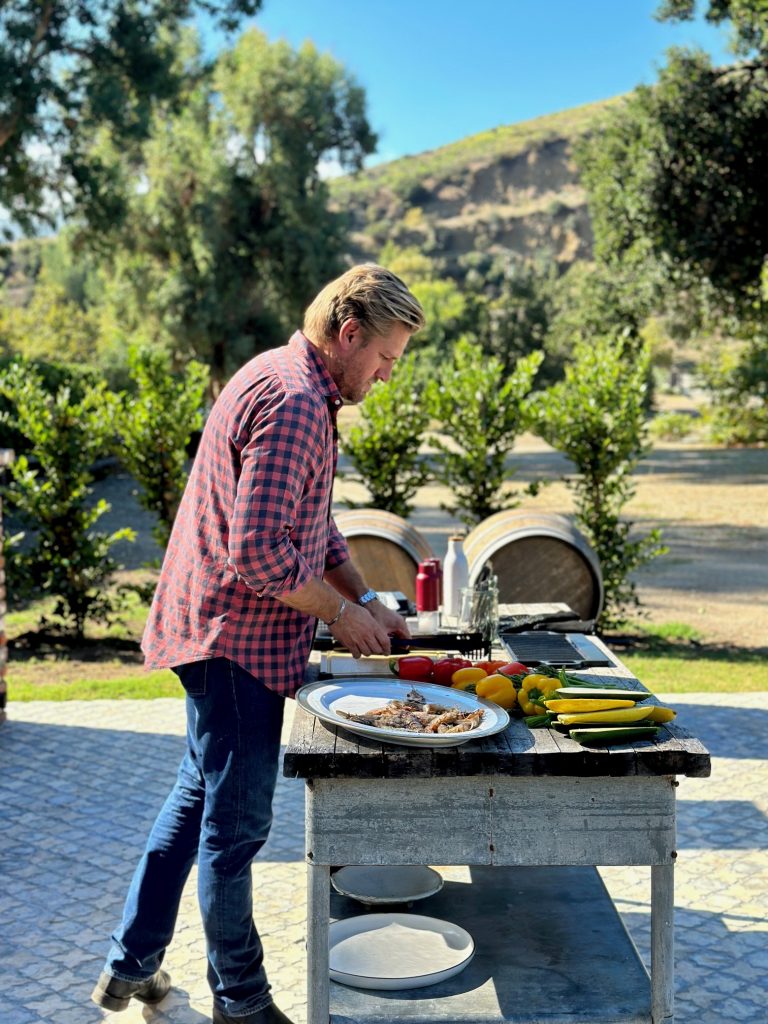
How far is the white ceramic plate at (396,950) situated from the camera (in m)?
3.01

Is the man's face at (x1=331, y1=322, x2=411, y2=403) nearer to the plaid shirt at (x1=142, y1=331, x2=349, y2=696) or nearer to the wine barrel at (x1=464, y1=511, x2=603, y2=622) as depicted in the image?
the plaid shirt at (x1=142, y1=331, x2=349, y2=696)

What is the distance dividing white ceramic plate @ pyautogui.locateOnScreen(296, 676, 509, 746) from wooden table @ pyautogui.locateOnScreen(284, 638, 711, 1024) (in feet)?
0.13

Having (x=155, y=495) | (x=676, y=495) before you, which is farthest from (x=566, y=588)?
(x=676, y=495)

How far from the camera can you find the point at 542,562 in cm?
693

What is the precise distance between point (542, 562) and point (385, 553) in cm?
94

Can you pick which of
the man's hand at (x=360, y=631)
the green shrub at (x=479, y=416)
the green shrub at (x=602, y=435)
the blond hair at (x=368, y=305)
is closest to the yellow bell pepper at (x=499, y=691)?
the man's hand at (x=360, y=631)

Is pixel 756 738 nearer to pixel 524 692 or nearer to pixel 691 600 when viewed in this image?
pixel 524 692

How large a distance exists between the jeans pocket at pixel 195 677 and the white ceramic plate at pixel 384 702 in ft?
0.82

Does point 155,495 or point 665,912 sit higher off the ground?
point 155,495

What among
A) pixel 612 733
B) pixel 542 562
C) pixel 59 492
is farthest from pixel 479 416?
pixel 612 733

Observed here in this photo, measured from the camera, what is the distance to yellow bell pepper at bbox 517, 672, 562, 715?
115 inches

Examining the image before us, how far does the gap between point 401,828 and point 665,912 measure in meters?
0.66

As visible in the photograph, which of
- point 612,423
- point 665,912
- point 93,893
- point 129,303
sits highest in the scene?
point 129,303

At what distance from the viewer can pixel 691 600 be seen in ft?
35.7
